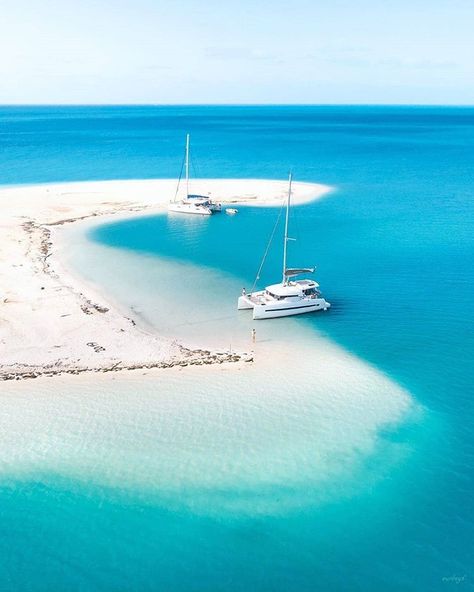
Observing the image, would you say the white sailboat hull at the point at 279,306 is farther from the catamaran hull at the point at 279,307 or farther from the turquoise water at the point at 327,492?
the turquoise water at the point at 327,492

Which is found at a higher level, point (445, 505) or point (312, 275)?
point (312, 275)

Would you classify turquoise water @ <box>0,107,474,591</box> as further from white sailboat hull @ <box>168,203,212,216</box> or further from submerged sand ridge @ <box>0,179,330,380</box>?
white sailboat hull @ <box>168,203,212,216</box>

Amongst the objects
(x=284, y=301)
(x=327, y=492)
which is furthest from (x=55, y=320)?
(x=327, y=492)

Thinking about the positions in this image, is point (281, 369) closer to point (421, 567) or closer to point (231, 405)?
point (231, 405)

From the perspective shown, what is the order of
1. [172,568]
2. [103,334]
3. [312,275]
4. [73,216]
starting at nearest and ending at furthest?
1. [172,568]
2. [103,334]
3. [312,275]
4. [73,216]

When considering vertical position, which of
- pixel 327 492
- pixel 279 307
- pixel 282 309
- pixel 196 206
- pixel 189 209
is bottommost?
pixel 327 492

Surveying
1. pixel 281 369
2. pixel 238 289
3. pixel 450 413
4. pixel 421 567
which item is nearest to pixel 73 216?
pixel 238 289

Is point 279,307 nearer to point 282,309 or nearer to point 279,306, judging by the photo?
point 279,306

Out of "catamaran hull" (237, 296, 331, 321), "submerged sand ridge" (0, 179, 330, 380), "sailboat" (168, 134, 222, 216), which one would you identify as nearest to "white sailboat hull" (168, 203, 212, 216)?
"sailboat" (168, 134, 222, 216)
